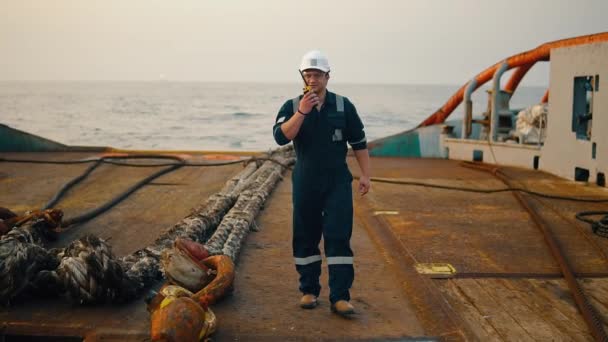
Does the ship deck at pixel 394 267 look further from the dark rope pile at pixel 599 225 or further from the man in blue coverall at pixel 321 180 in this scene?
the man in blue coverall at pixel 321 180

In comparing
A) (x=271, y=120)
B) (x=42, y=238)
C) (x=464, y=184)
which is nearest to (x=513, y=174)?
(x=464, y=184)

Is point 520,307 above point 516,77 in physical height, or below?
below

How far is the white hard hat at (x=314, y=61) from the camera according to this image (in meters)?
3.78

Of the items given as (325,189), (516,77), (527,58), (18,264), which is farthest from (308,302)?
(516,77)

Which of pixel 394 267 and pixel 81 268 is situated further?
pixel 394 267

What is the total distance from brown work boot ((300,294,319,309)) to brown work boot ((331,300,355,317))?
183 millimetres

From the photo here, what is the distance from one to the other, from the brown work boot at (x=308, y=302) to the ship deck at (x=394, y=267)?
4 cm

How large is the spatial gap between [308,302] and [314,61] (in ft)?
4.73

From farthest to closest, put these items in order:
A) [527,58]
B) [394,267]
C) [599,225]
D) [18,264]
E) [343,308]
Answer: [527,58] → [599,225] → [394,267] → [18,264] → [343,308]

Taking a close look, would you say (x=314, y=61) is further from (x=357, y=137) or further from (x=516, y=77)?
(x=516, y=77)

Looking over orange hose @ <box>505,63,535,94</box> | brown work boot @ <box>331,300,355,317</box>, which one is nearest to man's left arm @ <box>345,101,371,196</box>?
brown work boot @ <box>331,300,355,317</box>

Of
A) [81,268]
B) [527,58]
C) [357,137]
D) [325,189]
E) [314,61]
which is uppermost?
[527,58]

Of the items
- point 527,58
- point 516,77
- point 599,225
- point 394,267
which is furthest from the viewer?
point 516,77

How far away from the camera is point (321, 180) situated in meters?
3.95
